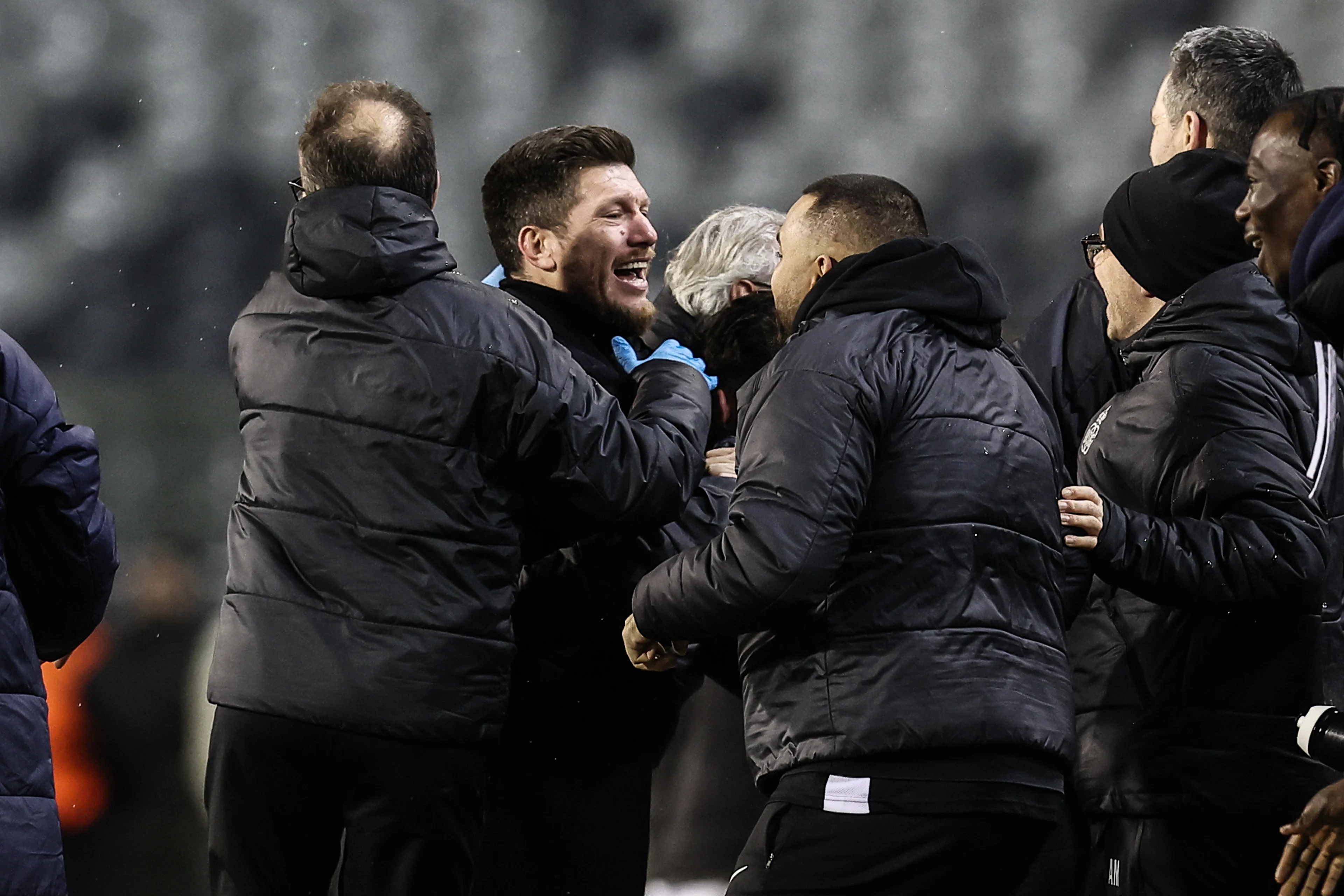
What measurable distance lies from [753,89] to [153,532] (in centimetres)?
190

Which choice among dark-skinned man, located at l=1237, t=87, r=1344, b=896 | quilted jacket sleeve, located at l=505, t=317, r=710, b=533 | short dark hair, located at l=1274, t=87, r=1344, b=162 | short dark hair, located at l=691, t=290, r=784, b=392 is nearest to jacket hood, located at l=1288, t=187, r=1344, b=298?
dark-skinned man, located at l=1237, t=87, r=1344, b=896

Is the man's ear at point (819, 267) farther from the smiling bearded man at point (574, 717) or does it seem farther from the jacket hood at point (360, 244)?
the jacket hood at point (360, 244)

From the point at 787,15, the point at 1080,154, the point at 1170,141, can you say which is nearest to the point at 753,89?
the point at 787,15

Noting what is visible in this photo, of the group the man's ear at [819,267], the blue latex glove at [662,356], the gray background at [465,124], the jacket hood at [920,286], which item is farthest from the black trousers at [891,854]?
the gray background at [465,124]

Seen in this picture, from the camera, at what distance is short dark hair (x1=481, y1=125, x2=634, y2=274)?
287cm

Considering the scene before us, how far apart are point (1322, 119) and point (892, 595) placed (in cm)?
82

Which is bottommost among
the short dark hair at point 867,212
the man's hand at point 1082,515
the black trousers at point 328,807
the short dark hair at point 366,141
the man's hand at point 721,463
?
the black trousers at point 328,807

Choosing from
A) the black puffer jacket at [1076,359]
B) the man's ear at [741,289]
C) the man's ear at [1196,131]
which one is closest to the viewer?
the man's ear at [741,289]

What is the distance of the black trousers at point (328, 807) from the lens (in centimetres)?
229

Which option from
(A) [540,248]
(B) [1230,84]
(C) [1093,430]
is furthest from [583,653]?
(B) [1230,84]

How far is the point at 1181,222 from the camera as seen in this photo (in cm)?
278

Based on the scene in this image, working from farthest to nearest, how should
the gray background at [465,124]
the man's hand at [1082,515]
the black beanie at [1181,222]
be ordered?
the gray background at [465,124], the black beanie at [1181,222], the man's hand at [1082,515]

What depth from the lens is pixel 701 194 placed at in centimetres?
425

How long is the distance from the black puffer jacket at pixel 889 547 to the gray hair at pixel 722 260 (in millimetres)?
789
